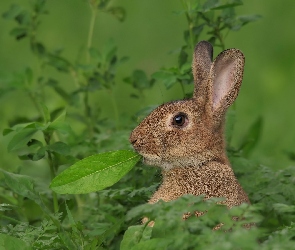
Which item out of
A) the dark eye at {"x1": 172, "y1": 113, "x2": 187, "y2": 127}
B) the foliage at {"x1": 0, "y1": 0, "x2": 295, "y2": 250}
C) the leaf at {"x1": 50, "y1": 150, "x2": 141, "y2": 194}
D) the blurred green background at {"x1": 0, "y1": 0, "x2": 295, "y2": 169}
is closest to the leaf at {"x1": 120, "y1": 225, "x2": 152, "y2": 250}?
the foliage at {"x1": 0, "y1": 0, "x2": 295, "y2": 250}

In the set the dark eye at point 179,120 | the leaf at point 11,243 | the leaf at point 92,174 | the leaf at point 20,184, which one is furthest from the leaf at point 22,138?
the leaf at point 11,243

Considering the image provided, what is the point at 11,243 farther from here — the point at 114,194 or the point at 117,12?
the point at 117,12

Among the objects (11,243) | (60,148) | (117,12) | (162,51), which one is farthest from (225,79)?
(162,51)

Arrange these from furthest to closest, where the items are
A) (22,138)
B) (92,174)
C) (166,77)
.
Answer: (166,77)
(22,138)
(92,174)

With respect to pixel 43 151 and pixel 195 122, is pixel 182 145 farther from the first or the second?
pixel 43 151

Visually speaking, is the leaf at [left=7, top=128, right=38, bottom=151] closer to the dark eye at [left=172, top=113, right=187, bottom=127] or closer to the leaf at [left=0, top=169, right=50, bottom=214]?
the leaf at [left=0, top=169, right=50, bottom=214]

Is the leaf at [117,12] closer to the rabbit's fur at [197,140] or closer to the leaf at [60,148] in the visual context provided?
the leaf at [60,148]
